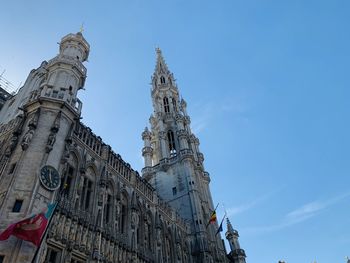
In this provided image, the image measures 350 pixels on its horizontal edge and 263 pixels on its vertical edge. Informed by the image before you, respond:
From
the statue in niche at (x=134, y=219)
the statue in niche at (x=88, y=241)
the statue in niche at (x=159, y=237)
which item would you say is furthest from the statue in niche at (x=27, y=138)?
the statue in niche at (x=159, y=237)

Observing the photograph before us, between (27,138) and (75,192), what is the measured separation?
5849mm

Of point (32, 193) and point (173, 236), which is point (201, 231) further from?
point (32, 193)

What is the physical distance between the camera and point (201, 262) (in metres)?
40.8

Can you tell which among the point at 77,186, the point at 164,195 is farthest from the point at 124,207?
the point at 164,195

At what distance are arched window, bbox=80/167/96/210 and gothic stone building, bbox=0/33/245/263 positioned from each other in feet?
0.29

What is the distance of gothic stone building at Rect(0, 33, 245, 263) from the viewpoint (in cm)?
2091

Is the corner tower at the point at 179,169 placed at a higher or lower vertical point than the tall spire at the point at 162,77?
lower

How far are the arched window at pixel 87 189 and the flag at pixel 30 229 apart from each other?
6792 millimetres

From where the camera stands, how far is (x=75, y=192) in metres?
25.2

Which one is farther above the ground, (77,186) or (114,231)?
(77,186)

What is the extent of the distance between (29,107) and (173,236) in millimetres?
23694

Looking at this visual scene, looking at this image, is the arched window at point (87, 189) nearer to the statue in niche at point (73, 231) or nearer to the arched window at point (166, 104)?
the statue in niche at point (73, 231)

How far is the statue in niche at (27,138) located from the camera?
74.1 feet

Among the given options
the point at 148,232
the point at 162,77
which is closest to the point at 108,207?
the point at 148,232
